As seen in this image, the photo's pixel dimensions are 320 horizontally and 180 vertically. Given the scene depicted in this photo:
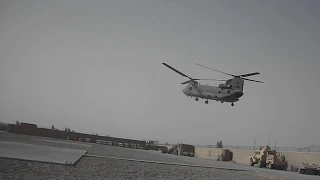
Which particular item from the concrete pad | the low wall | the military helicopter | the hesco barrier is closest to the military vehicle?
the low wall

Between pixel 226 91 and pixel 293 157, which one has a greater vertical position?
pixel 226 91

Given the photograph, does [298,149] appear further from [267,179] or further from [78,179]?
[78,179]

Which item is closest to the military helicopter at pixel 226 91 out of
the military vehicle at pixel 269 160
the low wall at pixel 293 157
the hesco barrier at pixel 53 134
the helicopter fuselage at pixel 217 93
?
the helicopter fuselage at pixel 217 93

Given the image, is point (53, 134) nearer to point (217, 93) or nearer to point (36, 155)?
point (217, 93)

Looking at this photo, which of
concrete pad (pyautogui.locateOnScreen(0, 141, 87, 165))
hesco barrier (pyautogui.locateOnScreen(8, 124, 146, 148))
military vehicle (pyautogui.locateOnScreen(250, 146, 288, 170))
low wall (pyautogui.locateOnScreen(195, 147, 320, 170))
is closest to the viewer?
concrete pad (pyautogui.locateOnScreen(0, 141, 87, 165))

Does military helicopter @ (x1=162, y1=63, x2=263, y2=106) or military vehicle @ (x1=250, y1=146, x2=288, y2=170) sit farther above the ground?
military helicopter @ (x1=162, y1=63, x2=263, y2=106)

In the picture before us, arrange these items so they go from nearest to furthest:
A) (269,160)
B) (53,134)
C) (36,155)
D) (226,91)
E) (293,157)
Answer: (36,155) < (226,91) < (269,160) < (293,157) < (53,134)

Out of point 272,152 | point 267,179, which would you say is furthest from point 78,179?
point 272,152

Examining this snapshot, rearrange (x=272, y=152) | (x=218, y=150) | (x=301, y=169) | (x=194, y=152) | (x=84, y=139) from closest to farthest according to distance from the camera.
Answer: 1. (x=301, y=169)
2. (x=272, y=152)
3. (x=218, y=150)
4. (x=194, y=152)
5. (x=84, y=139)

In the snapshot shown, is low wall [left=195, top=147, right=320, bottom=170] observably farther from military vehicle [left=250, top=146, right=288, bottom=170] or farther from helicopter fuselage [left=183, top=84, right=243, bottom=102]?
helicopter fuselage [left=183, top=84, right=243, bottom=102]

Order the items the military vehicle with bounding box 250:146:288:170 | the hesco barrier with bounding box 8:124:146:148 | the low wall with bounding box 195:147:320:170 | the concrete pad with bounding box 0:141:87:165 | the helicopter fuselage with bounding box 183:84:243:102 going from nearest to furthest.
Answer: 1. the concrete pad with bounding box 0:141:87:165
2. the helicopter fuselage with bounding box 183:84:243:102
3. the low wall with bounding box 195:147:320:170
4. the military vehicle with bounding box 250:146:288:170
5. the hesco barrier with bounding box 8:124:146:148

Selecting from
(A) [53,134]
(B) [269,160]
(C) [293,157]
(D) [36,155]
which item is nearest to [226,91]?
(B) [269,160]

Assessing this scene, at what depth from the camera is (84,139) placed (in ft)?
291

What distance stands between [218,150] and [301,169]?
30169 mm
